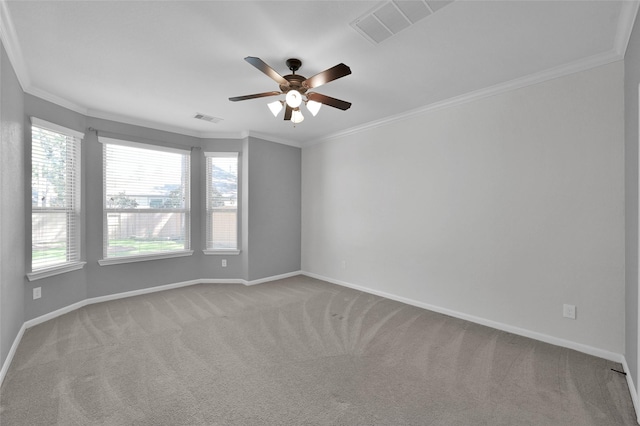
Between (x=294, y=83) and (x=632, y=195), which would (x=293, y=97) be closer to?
(x=294, y=83)

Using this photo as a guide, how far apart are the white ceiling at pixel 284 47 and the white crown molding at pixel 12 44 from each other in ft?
0.03

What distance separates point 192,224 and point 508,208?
184 inches

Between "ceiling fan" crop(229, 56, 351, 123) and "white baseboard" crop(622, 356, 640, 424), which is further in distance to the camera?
"ceiling fan" crop(229, 56, 351, 123)

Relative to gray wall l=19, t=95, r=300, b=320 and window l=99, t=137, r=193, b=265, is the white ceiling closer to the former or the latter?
gray wall l=19, t=95, r=300, b=320

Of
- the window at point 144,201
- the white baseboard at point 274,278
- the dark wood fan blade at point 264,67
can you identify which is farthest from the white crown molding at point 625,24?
the window at point 144,201

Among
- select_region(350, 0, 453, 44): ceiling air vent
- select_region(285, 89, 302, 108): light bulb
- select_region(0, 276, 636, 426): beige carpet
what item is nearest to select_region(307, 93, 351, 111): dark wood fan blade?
select_region(285, 89, 302, 108): light bulb

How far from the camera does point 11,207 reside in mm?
2625

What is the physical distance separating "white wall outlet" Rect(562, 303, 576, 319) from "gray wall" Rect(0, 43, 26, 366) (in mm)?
4874

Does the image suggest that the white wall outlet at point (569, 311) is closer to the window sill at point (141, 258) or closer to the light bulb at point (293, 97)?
the light bulb at point (293, 97)

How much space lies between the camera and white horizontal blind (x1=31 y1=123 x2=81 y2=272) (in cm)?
331

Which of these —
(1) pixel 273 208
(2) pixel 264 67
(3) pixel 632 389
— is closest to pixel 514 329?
(3) pixel 632 389

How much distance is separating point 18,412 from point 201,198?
3.59m

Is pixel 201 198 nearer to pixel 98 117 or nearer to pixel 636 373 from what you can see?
pixel 98 117

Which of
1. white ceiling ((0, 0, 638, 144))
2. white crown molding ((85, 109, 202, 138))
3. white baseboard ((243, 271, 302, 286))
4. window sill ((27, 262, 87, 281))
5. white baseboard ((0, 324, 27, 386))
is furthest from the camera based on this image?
white baseboard ((243, 271, 302, 286))
